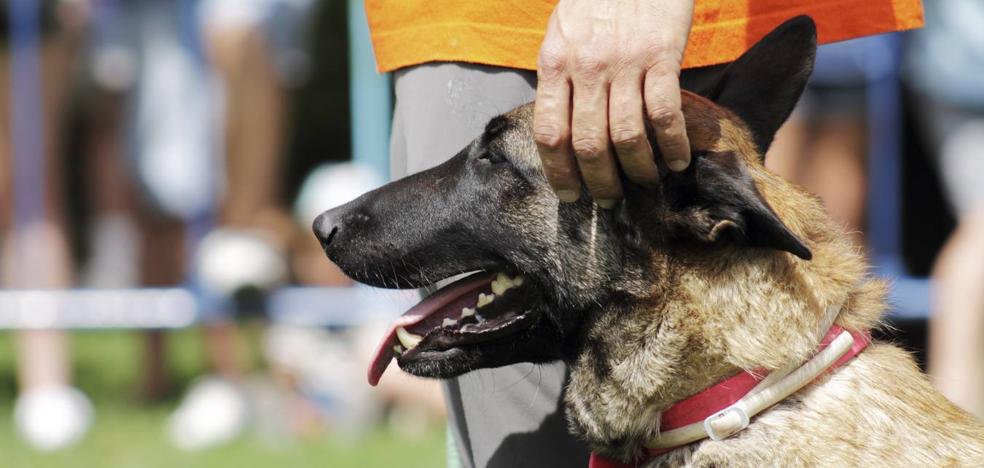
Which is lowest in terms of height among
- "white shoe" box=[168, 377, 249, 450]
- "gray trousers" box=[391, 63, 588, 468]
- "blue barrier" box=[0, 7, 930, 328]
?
"white shoe" box=[168, 377, 249, 450]

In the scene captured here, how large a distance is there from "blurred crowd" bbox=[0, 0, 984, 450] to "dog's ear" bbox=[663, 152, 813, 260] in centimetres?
358

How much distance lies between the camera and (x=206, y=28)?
7.49 metres

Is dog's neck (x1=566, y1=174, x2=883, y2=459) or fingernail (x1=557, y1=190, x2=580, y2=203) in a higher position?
fingernail (x1=557, y1=190, x2=580, y2=203)

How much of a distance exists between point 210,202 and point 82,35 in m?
1.45

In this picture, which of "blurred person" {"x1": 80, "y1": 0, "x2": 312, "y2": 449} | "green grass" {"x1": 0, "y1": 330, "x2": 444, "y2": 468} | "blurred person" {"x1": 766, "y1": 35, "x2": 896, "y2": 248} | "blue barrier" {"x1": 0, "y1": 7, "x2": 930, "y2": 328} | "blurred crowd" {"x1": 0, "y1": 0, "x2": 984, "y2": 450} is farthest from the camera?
"blurred person" {"x1": 80, "y1": 0, "x2": 312, "y2": 449}

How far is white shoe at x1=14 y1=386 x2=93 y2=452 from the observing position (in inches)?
250

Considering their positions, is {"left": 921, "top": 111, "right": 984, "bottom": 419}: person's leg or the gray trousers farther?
{"left": 921, "top": 111, "right": 984, "bottom": 419}: person's leg

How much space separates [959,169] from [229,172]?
13.0 feet

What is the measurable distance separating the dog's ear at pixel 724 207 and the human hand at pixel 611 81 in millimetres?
94

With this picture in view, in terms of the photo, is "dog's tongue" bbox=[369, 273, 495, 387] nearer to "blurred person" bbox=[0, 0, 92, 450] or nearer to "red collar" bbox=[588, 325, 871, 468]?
"red collar" bbox=[588, 325, 871, 468]

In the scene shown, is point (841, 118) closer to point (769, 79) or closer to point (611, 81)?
point (769, 79)

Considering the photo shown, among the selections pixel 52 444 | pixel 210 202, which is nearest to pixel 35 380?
Answer: pixel 52 444

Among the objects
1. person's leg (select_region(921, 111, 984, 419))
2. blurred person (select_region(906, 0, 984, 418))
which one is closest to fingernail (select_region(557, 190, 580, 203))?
person's leg (select_region(921, 111, 984, 419))

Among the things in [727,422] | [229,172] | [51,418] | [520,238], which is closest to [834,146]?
[229,172]
